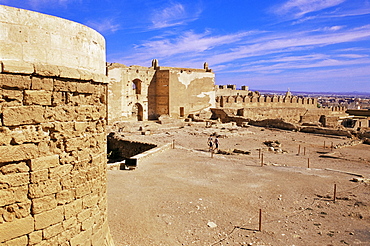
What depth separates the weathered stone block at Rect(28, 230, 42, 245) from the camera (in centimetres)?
325

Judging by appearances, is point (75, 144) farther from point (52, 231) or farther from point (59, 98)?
point (52, 231)

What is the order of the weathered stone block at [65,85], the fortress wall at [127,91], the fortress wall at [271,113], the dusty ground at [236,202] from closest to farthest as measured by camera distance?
the weathered stone block at [65,85]
the dusty ground at [236,202]
the fortress wall at [127,91]
the fortress wall at [271,113]

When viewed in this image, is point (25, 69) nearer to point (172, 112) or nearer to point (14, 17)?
point (14, 17)

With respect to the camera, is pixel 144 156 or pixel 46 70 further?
pixel 144 156

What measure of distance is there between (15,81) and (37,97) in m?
0.28

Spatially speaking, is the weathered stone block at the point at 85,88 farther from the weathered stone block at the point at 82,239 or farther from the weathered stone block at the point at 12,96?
the weathered stone block at the point at 82,239

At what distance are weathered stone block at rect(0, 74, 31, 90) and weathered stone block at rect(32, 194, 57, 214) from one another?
4.14 feet

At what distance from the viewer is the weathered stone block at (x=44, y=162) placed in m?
3.25

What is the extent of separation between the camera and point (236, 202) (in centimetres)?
755

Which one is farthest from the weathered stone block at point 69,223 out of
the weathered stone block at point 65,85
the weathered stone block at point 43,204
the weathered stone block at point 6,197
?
the weathered stone block at point 65,85

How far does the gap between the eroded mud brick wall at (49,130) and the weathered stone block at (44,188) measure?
11 mm

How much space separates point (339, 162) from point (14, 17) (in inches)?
515

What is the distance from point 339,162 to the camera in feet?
41.5

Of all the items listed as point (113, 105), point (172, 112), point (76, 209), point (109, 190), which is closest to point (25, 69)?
point (76, 209)
